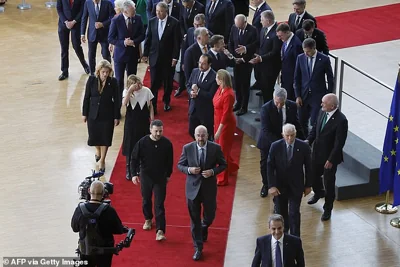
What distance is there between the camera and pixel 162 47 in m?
15.1

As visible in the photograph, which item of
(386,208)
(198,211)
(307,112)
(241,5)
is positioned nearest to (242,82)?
(307,112)

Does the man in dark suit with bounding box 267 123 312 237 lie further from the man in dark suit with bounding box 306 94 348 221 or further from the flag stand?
the flag stand

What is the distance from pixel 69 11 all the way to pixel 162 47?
2.65m

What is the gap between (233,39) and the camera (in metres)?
14.5

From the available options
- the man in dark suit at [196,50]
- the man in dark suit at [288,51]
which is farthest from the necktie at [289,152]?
the man in dark suit at [196,50]

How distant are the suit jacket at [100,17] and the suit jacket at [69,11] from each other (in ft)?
2.02

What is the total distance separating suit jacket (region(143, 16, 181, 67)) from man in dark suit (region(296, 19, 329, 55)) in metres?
2.20

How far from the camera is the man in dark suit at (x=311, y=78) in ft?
42.2

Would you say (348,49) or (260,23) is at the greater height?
(260,23)

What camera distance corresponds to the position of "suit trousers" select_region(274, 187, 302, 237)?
11.1 metres

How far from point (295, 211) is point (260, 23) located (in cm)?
457

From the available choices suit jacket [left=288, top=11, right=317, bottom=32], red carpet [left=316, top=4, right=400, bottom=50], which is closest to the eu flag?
suit jacket [left=288, top=11, right=317, bottom=32]

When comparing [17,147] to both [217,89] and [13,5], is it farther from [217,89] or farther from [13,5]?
[13,5]

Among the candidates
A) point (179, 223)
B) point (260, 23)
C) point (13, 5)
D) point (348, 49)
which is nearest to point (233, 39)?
point (260, 23)
